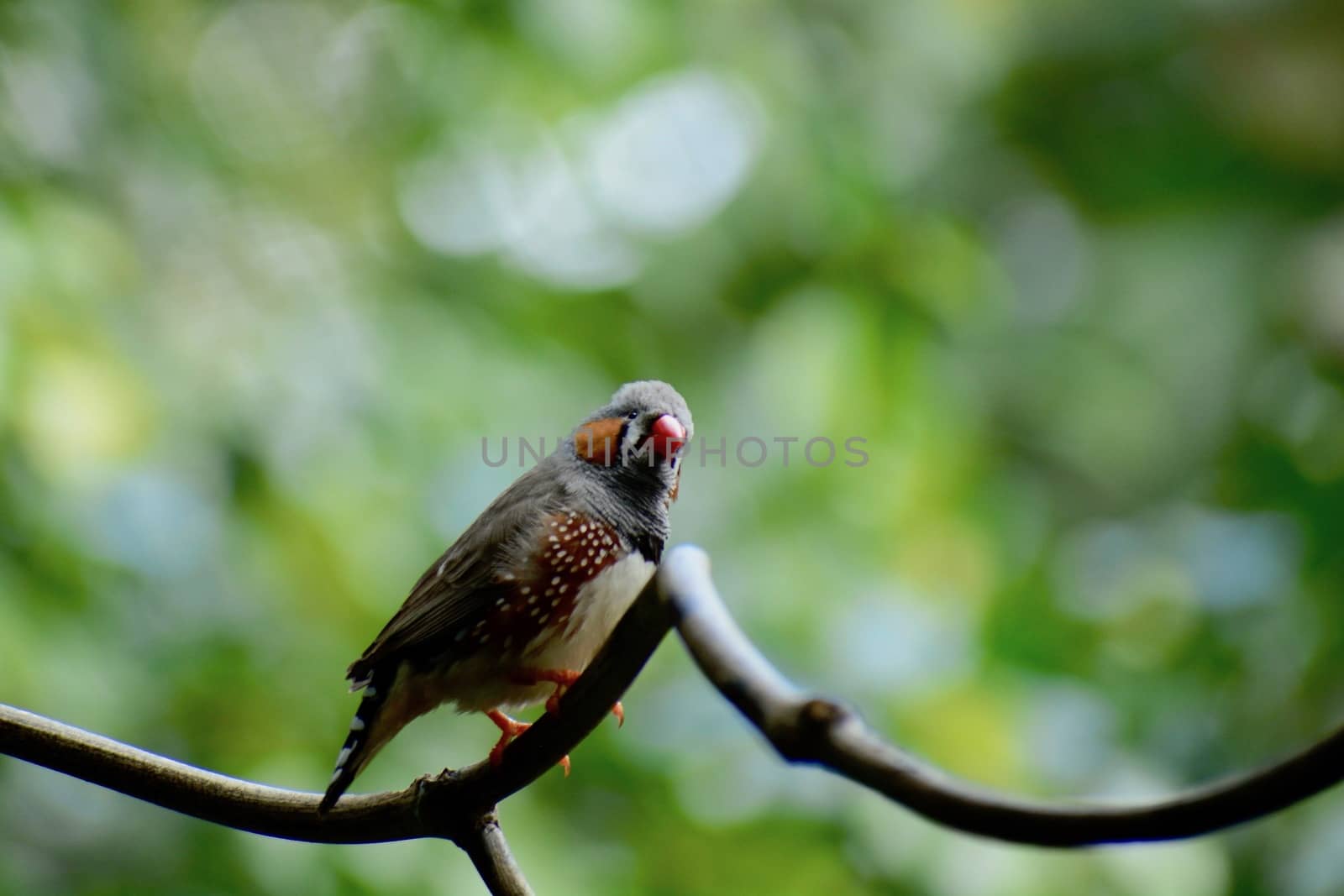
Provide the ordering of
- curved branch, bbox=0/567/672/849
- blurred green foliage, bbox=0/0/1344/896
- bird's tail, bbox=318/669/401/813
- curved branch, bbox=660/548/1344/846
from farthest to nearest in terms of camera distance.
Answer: blurred green foliage, bbox=0/0/1344/896, bird's tail, bbox=318/669/401/813, curved branch, bbox=0/567/672/849, curved branch, bbox=660/548/1344/846

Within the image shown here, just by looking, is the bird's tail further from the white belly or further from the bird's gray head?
the bird's gray head

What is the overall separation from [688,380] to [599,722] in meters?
1.79

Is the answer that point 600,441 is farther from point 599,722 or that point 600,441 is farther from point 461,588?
point 599,722

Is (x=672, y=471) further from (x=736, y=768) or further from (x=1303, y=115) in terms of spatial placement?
(x=1303, y=115)

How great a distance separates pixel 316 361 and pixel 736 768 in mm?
1500

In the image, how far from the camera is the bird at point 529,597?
A: 1.61m

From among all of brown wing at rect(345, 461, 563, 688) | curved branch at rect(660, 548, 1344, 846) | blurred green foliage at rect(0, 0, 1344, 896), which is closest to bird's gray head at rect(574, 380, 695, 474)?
brown wing at rect(345, 461, 563, 688)

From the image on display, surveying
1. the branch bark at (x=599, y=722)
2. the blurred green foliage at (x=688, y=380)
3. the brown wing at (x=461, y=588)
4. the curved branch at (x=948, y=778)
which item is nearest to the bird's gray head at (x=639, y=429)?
the brown wing at (x=461, y=588)

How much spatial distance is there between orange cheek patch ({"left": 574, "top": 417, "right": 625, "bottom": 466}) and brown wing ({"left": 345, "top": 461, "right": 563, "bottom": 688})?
0.07 metres

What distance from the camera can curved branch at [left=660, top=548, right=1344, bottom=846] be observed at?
63 centimetres

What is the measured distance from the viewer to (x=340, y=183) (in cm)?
320

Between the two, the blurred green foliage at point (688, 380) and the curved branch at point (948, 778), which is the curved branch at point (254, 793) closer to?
the curved branch at point (948, 778)

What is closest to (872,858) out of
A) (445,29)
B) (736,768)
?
(736,768)

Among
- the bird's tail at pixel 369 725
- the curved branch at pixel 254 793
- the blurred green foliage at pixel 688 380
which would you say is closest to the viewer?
the curved branch at pixel 254 793
